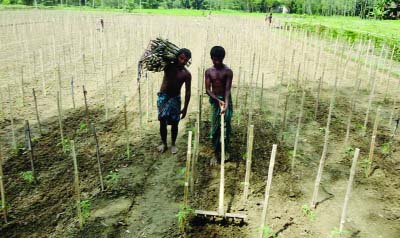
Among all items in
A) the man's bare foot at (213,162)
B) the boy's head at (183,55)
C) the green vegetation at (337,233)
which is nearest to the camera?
the green vegetation at (337,233)

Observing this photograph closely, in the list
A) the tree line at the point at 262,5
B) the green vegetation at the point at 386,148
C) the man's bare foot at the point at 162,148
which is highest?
the tree line at the point at 262,5

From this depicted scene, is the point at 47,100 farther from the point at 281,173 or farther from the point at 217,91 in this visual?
the point at 281,173

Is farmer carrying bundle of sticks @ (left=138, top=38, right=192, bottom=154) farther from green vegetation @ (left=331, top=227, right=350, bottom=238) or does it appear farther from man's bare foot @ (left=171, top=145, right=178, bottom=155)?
green vegetation @ (left=331, top=227, right=350, bottom=238)

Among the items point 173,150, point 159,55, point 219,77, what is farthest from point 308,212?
point 159,55

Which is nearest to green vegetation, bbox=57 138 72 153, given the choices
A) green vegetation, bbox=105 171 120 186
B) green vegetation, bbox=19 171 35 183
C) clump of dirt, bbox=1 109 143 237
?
clump of dirt, bbox=1 109 143 237

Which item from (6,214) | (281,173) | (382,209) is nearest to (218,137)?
(281,173)

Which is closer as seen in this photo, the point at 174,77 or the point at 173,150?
the point at 174,77

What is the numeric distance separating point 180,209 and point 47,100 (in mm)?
4472

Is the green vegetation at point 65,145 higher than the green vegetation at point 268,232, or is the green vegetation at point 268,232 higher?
the green vegetation at point 65,145

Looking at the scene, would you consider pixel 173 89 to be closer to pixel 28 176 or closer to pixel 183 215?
pixel 183 215

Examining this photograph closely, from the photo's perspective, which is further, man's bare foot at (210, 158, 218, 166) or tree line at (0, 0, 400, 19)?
tree line at (0, 0, 400, 19)

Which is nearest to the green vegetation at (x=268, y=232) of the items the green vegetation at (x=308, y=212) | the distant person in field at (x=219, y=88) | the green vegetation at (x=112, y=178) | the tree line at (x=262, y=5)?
the green vegetation at (x=308, y=212)

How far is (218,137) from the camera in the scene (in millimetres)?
3941

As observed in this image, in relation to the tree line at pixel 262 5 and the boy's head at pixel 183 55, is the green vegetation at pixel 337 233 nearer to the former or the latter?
the boy's head at pixel 183 55
